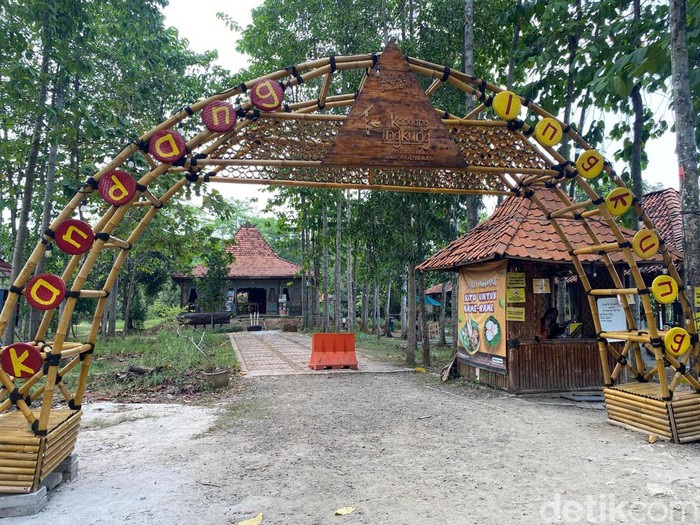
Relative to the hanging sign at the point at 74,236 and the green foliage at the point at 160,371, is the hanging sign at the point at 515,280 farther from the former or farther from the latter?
the hanging sign at the point at 74,236

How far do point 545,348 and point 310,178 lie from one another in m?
5.64

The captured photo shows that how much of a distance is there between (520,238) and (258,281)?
22.2 m

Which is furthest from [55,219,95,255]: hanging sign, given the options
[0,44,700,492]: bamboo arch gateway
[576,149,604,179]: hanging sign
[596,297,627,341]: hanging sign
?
[596,297,627,341]: hanging sign

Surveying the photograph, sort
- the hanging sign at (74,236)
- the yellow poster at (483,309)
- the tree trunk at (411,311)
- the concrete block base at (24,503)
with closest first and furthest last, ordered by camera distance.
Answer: the concrete block base at (24,503) < the hanging sign at (74,236) < the yellow poster at (483,309) < the tree trunk at (411,311)

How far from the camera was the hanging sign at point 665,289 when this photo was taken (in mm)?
4898

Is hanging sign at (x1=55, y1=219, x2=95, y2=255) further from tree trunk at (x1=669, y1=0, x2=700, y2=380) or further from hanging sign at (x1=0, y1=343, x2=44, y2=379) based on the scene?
tree trunk at (x1=669, y1=0, x2=700, y2=380)

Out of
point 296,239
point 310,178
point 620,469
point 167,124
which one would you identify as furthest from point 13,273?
point 296,239

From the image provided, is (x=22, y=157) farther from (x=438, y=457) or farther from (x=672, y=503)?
(x=672, y=503)

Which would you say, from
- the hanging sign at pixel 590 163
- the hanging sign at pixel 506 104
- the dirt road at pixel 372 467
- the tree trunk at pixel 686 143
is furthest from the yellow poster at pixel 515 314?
the hanging sign at pixel 506 104

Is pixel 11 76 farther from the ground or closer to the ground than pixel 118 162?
farther from the ground

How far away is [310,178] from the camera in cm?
452

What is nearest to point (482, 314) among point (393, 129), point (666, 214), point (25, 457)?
point (393, 129)

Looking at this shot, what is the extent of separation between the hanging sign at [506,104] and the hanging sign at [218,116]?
2626mm

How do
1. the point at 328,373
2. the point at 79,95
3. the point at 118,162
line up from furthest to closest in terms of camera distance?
the point at 328,373 → the point at 79,95 → the point at 118,162
